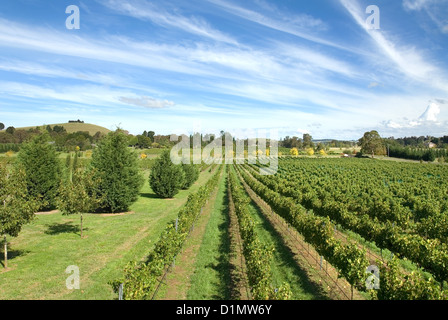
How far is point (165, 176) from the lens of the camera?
29.6 metres

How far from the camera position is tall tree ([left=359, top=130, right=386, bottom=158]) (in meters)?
116

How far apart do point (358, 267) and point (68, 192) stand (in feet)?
49.1

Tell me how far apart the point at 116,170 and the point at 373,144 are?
393 feet

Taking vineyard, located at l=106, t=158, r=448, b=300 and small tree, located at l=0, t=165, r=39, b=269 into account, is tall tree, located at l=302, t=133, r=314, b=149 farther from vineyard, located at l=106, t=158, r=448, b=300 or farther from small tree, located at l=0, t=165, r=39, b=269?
small tree, located at l=0, t=165, r=39, b=269

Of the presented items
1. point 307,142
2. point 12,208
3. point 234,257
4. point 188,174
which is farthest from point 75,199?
point 307,142

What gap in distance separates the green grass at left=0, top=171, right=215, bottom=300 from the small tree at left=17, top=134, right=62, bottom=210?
2.01 meters

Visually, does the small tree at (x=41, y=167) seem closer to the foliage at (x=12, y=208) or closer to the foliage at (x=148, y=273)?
the foliage at (x=12, y=208)

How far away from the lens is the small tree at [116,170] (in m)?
21.5

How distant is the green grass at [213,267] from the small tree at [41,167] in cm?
1344

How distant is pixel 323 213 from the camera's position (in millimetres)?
21172

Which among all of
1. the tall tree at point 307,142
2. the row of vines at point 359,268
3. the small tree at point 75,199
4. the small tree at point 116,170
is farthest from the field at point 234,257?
the tall tree at point 307,142

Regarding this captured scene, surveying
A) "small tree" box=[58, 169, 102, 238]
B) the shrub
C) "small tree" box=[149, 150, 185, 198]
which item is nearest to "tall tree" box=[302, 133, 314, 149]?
the shrub
